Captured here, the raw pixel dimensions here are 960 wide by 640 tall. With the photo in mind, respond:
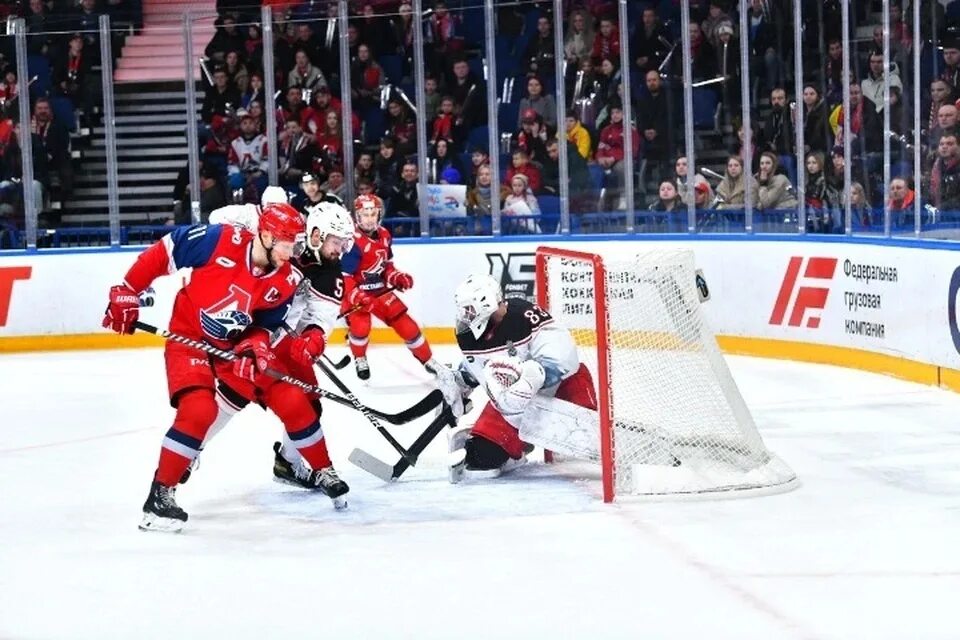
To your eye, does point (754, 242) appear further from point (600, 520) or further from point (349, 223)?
point (600, 520)

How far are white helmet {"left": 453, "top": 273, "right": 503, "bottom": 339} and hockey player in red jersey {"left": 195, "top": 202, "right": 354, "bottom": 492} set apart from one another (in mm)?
477

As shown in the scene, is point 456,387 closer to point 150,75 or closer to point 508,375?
point 508,375

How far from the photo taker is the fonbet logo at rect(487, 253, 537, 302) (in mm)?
10055

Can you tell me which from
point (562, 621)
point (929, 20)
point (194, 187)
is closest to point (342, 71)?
point (194, 187)

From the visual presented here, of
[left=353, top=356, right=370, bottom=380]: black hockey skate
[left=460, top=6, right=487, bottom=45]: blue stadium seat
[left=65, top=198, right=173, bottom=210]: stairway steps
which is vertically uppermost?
[left=460, top=6, right=487, bottom=45]: blue stadium seat

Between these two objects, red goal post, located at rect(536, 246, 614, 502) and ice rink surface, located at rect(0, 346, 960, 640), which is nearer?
ice rink surface, located at rect(0, 346, 960, 640)

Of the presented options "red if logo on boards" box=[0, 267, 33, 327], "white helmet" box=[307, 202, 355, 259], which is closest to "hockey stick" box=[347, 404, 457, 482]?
"white helmet" box=[307, 202, 355, 259]

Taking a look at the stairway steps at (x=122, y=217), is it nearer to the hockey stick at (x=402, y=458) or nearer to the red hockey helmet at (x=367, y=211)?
the red hockey helmet at (x=367, y=211)

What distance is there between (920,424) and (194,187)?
532cm

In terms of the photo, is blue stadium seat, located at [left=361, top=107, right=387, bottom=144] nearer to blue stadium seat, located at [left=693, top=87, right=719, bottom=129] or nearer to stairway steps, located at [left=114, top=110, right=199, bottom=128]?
stairway steps, located at [left=114, top=110, right=199, bottom=128]

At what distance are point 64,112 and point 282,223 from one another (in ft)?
19.5

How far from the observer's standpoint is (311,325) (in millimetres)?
5656

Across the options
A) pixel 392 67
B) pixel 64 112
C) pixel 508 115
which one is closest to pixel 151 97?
pixel 64 112

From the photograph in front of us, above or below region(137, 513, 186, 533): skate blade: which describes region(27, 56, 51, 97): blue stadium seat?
above
